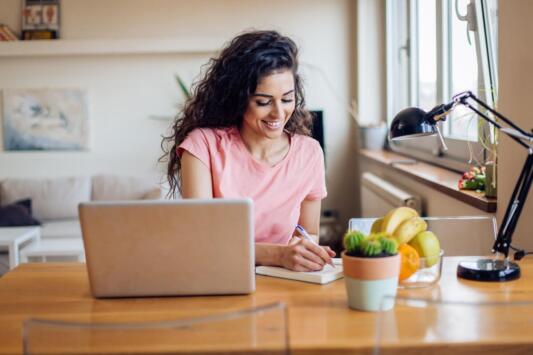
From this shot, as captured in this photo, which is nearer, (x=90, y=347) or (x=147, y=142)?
(x=90, y=347)

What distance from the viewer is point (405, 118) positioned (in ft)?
5.68

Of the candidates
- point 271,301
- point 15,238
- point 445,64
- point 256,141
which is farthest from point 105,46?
point 271,301

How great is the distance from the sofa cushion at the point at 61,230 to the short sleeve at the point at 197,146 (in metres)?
2.83

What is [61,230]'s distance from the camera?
4.85 metres

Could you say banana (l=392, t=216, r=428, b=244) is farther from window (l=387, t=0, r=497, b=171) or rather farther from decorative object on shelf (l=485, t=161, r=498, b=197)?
window (l=387, t=0, r=497, b=171)

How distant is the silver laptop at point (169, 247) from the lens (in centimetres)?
142

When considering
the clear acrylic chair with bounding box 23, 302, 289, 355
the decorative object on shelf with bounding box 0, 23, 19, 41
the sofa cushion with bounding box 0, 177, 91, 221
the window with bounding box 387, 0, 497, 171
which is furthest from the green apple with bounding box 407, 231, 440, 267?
the decorative object on shelf with bounding box 0, 23, 19, 41

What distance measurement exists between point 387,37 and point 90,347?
14.0ft

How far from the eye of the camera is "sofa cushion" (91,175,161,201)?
521 centimetres

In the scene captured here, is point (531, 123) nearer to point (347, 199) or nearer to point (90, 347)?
point (90, 347)

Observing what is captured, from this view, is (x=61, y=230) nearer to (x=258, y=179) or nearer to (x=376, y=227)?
(x=258, y=179)

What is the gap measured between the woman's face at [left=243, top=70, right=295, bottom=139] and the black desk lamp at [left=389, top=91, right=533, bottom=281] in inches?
17.0

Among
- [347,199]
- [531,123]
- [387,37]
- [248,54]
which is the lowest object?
[347,199]

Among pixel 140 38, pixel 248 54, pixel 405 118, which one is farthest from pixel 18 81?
pixel 405 118
